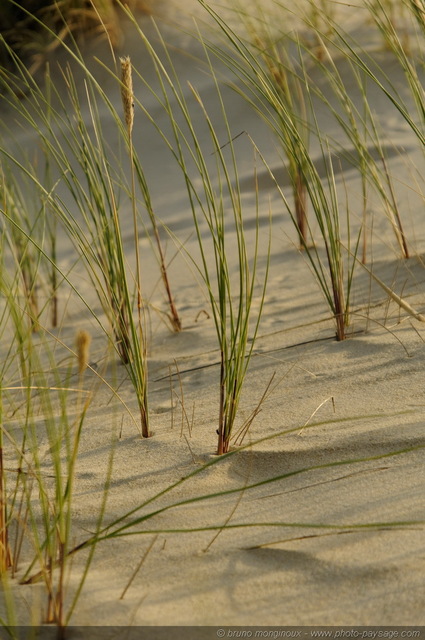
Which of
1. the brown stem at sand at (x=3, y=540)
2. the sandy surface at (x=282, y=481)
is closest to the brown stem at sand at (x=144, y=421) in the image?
the sandy surface at (x=282, y=481)

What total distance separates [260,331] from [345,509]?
1.00 meters

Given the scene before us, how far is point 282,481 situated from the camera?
53.6 inches

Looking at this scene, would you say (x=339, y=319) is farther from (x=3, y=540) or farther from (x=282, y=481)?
(x=3, y=540)

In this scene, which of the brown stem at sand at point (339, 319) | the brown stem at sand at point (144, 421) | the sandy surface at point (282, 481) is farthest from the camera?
the brown stem at sand at point (339, 319)

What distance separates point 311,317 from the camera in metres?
2.22

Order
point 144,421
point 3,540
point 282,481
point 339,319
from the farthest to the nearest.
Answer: point 339,319
point 144,421
point 282,481
point 3,540

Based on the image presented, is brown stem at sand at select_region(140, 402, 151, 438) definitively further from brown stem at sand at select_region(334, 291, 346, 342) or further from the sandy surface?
brown stem at sand at select_region(334, 291, 346, 342)

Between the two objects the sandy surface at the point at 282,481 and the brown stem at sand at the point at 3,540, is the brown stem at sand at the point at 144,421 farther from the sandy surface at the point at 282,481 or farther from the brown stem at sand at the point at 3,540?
the brown stem at sand at the point at 3,540

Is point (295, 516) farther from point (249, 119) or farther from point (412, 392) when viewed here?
point (249, 119)

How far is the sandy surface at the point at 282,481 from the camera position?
1052 millimetres

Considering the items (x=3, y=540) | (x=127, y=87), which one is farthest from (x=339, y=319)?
(x=3, y=540)

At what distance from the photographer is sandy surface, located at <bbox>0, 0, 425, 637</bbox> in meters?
1.05

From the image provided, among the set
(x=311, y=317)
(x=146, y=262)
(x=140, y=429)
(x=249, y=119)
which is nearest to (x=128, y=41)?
(x=249, y=119)

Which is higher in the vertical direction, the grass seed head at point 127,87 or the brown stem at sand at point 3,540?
the grass seed head at point 127,87
